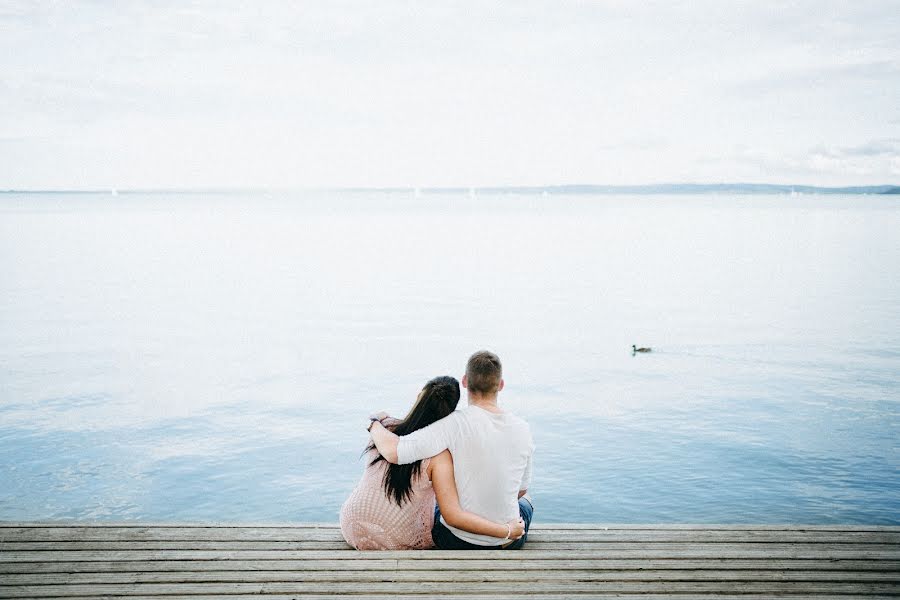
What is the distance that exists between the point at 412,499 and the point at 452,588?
2.24 feet

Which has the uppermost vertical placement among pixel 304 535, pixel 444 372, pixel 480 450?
pixel 480 450

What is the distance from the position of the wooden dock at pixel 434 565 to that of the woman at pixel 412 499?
0.17 m

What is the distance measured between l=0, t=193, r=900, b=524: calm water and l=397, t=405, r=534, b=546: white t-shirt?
5180mm

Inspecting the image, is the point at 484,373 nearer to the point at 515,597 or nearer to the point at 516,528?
the point at 516,528

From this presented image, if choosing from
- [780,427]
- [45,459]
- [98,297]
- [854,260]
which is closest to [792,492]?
[780,427]

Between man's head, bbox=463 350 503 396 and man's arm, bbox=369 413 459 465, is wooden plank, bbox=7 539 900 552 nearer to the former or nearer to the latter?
man's arm, bbox=369 413 459 465

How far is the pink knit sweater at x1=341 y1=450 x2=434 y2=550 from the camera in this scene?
4758 millimetres

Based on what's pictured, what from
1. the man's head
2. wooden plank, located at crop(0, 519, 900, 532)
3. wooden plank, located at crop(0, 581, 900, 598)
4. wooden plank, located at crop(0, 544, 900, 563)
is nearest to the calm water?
wooden plank, located at crop(0, 519, 900, 532)

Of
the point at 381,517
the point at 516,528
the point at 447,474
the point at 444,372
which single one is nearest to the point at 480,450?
the point at 447,474

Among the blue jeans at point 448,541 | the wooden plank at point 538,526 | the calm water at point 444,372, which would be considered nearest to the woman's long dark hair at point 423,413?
the blue jeans at point 448,541

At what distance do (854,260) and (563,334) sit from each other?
26.7 m

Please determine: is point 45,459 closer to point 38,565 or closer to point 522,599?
point 38,565

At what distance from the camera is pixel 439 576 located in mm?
4363

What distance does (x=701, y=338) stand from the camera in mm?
20219
